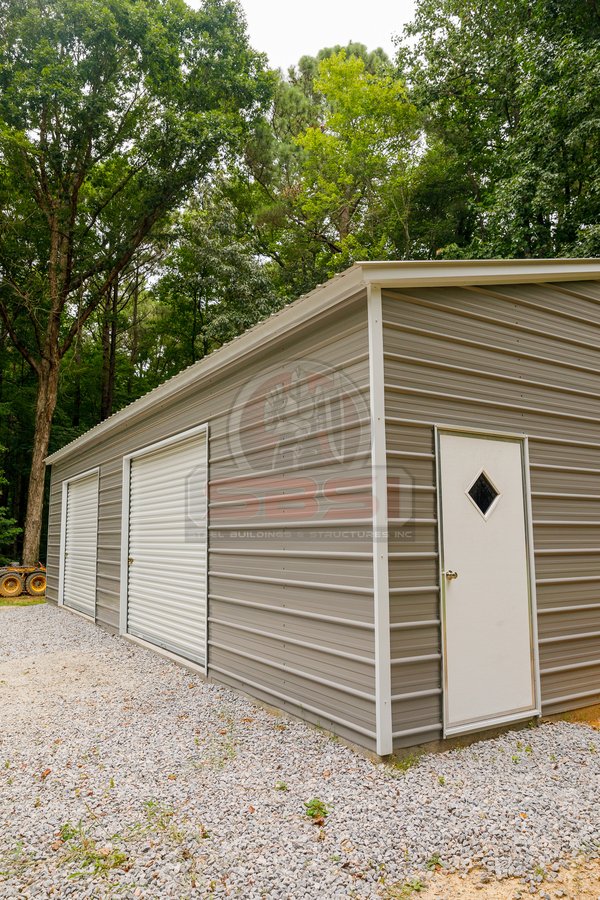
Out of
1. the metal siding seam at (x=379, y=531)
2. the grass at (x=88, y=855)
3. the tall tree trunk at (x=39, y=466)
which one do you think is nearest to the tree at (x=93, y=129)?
the tall tree trunk at (x=39, y=466)

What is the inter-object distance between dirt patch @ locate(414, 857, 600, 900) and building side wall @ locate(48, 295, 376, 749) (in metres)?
0.97

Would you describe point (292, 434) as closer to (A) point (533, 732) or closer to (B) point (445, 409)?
(B) point (445, 409)

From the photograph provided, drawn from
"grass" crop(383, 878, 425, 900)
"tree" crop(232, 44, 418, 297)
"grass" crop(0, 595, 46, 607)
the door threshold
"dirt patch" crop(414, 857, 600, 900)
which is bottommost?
"grass" crop(0, 595, 46, 607)

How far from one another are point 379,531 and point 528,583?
1.32 meters

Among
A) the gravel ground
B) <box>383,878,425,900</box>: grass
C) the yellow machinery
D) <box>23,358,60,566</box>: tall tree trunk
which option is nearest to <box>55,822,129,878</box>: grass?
the gravel ground

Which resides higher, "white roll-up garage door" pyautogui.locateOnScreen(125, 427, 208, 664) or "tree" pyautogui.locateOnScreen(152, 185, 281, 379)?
"tree" pyautogui.locateOnScreen(152, 185, 281, 379)

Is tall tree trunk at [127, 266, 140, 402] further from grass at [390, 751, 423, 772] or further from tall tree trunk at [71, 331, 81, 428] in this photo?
grass at [390, 751, 423, 772]

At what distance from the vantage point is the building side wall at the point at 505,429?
334 cm

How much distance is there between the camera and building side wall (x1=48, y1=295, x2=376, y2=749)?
343 centimetres

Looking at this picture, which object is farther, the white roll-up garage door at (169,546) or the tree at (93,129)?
the tree at (93,129)

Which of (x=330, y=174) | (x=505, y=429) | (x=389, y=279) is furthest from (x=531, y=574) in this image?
(x=330, y=174)

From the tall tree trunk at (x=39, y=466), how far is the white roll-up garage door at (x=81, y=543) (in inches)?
146

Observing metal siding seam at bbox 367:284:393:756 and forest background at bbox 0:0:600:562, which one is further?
forest background at bbox 0:0:600:562

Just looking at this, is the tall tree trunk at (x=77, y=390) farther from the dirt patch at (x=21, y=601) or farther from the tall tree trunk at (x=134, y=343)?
the dirt patch at (x=21, y=601)
